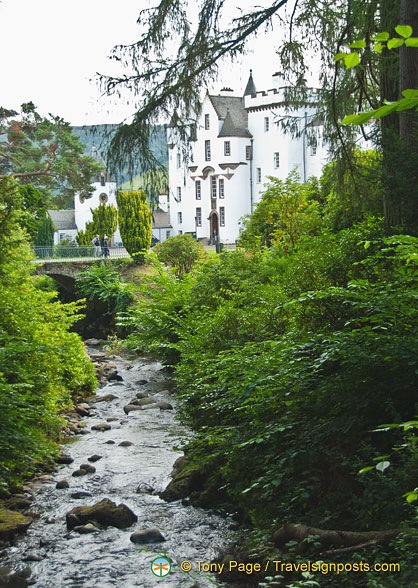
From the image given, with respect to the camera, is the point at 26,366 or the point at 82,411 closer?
the point at 26,366

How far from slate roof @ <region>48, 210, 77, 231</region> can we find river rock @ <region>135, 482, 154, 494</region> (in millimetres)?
70941

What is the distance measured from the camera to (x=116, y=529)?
659 centimetres

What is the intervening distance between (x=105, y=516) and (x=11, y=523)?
Answer: 0.96 metres

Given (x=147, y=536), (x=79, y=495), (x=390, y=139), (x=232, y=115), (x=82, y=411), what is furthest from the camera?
(x=232, y=115)

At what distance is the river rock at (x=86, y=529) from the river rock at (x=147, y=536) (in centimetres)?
50

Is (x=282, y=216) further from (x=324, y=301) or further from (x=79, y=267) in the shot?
(x=79, y=267)

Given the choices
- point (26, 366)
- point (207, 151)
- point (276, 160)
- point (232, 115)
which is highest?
point (232, 115)

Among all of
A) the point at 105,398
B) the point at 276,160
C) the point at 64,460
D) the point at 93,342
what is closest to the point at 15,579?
the point at 64,460

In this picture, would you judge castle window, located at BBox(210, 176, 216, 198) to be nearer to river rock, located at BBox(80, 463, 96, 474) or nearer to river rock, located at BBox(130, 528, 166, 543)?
river rock, located at BBox(80, 463, 96, 474)

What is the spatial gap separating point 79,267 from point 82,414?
704 inches

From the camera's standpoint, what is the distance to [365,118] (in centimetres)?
229

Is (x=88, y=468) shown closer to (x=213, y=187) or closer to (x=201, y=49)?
(x=201, y=49)

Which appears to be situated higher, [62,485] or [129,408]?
[62,485]

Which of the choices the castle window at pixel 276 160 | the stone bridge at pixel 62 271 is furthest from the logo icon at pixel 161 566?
the castle window at pixel 276 160
